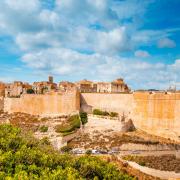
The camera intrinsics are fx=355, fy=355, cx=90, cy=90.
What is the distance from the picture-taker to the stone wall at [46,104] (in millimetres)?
46688

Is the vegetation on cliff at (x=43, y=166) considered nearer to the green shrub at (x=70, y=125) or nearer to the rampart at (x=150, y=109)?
the rampart at (x=150, y=109)

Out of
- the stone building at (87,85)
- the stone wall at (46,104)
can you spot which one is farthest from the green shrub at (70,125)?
the stone building at (87,85)

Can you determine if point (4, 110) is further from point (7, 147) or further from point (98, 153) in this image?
point (7, 147)

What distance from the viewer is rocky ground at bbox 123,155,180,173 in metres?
28.2

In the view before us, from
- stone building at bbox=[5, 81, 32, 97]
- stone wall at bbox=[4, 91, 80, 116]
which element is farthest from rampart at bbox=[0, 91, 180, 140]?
stone building at bbox=[5, 81, 32, 97]

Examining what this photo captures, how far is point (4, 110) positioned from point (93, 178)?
153 feet

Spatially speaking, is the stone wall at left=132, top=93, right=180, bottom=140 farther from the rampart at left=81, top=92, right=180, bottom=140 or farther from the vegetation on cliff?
the vegetation on cliff

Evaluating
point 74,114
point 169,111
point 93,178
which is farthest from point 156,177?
point 74,114

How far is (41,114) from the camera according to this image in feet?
167

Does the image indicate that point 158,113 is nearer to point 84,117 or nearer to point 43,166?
→ point 84,117

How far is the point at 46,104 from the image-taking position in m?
50.5

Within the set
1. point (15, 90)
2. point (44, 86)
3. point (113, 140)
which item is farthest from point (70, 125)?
point (15, 90)

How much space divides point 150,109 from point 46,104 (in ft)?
59.3

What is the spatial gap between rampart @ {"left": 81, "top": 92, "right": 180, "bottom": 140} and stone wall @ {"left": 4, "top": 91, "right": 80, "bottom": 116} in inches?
146
